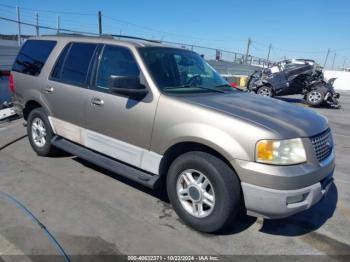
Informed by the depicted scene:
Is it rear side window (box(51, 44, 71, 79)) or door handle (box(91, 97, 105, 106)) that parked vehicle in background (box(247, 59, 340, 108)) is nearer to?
rear side window (box(51, 44, 71, 79))

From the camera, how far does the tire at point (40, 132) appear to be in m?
5.06

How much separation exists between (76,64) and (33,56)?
123 cm

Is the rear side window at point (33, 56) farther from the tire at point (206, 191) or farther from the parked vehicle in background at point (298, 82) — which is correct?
the parked vehicle in background at point (298, 82)

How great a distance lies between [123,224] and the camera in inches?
136

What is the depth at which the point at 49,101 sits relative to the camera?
16.0ft

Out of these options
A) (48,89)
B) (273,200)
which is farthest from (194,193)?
(48,89)

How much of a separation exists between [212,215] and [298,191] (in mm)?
858

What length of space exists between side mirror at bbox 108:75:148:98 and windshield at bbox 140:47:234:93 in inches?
8.3

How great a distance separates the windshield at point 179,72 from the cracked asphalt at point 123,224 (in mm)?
1457

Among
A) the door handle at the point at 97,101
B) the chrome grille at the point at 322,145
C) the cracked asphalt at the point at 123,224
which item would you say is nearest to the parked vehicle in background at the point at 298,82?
the cracked asphalt at the point at 123,224

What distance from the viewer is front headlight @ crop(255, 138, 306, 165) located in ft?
9.42

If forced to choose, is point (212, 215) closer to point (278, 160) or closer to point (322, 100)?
point (278, 160)

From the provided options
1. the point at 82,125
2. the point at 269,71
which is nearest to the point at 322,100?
the point at 269,71

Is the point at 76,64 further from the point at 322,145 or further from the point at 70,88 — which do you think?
the point at 322,145
